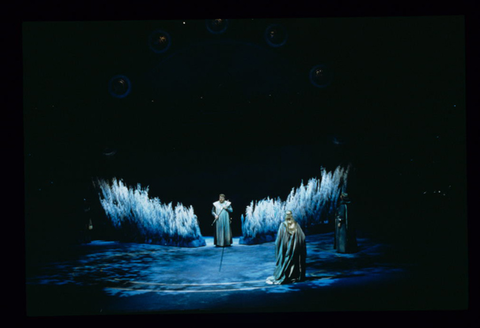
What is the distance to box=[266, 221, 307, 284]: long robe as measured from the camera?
223 inches

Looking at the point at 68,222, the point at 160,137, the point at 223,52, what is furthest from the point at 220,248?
the point at 223,52

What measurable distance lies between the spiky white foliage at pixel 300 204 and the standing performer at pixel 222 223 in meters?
0.29

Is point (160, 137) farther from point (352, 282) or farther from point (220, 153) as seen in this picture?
point (352, 282)

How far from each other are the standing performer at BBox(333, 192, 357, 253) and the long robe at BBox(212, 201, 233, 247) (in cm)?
170

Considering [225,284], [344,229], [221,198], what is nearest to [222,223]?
[221,198]

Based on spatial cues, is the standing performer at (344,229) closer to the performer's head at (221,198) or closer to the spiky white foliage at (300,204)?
the spiky white foliage at (300,204)

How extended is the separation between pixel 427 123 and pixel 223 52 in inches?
126

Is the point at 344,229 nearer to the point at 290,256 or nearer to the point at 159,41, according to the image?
the point at 290,256

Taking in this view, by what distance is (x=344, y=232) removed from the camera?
20.7ft

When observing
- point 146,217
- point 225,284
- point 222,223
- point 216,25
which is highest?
point 216,25

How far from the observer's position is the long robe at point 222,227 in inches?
263

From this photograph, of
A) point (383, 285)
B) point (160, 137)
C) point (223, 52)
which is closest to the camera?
point (383, 285)

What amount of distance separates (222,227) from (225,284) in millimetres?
1104

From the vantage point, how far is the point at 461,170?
6059 mm
